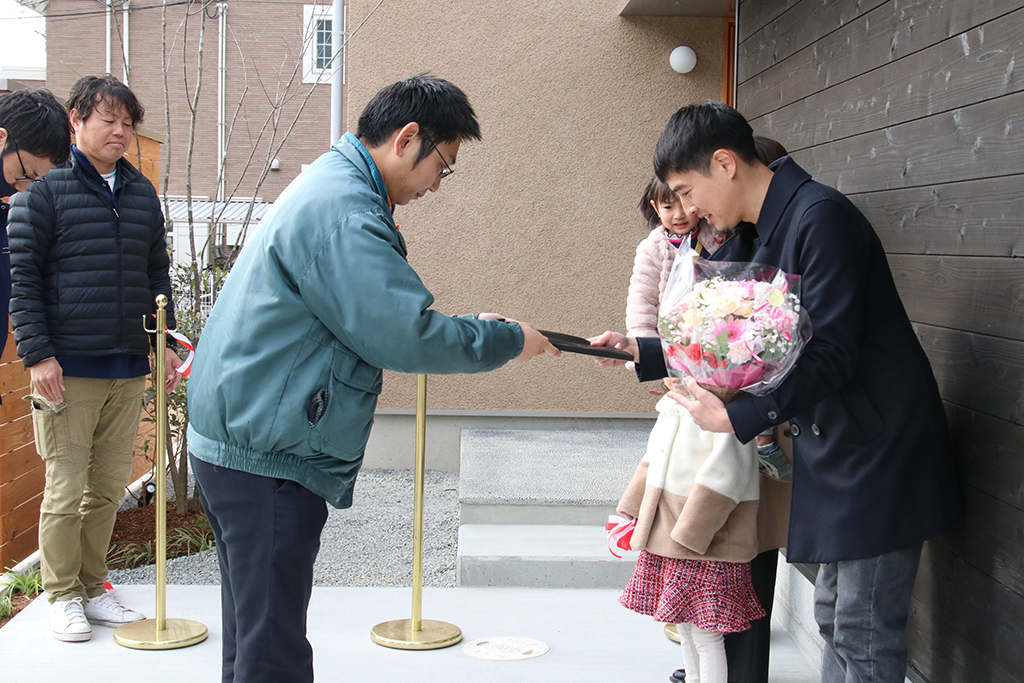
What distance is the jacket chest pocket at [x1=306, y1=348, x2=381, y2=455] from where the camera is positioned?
198cm

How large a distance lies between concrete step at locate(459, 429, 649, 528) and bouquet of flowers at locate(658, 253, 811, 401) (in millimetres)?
2555

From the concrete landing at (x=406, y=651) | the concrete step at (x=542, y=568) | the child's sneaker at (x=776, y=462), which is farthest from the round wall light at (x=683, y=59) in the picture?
the child's sneaker at (x=776, y=462)

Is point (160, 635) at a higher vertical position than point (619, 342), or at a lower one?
lower

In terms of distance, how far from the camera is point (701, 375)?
7.16 ft

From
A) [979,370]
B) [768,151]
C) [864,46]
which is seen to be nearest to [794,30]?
[864,46]

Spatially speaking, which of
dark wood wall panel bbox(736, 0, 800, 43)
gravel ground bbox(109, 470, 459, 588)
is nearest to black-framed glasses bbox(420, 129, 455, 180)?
dark wood wall panel bbox(736, 0, 800, 43)

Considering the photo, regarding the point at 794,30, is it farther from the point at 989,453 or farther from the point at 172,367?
the point at 172,367

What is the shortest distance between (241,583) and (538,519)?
2.81m

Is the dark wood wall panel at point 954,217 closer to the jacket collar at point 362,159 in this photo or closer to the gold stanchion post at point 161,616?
the jacket collar at point 362,159

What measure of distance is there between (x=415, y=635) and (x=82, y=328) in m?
1.82

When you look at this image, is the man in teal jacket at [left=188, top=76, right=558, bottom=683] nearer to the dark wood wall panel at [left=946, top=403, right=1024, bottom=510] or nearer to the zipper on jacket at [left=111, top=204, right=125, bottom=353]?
the dark wood wall panel at [left=946, top=403, right=1024, bottom=510]

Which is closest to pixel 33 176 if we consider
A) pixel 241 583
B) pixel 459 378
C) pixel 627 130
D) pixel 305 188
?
pixel 305 188

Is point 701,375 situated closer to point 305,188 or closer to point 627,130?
point 305,188

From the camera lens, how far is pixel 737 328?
6.77ft
